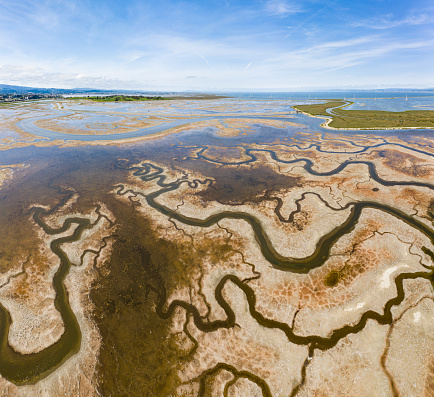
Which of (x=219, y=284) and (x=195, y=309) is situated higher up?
(x=219, y=284)

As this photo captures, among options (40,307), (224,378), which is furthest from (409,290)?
(40,307)

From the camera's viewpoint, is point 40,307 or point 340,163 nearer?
point 40,307

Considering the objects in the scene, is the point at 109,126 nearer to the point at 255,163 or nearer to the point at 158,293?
the point at 255,163

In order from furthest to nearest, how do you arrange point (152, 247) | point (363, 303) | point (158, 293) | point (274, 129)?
point (274, 129) → point (152, 247) → point (158, 293) → point (363, 303)

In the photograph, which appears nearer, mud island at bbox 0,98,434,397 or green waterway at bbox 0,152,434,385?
mud island at bbox 0,98,434,397

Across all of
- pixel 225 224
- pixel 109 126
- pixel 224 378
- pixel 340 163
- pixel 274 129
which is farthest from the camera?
pixel 109 126

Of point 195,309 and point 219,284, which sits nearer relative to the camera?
point 195,309

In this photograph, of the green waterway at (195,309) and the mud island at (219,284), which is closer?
the mud island at (219,284)

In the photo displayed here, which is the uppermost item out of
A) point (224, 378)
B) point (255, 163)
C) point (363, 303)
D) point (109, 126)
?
point (109, 126)
